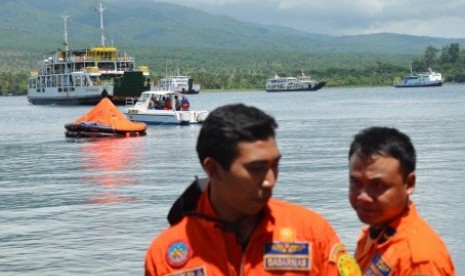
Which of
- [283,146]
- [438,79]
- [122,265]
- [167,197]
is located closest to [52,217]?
[167,197]

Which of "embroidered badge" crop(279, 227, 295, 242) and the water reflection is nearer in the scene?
"embroidered badge" crop(279, 227, 295, 242)

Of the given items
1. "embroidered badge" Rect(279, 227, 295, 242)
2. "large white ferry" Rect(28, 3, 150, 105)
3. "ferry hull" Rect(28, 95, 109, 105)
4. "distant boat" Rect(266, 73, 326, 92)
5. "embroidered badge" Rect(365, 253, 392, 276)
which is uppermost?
"embroidered badge" Rect(279, 227, 295, 242)

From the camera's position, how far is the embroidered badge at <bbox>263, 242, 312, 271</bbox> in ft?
12.4

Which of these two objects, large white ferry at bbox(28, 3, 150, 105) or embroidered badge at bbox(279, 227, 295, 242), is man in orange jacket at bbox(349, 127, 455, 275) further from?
large white ferry at bbox(28, 3, 150, 105)

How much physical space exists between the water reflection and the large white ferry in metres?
46.2

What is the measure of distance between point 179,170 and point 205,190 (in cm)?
2636

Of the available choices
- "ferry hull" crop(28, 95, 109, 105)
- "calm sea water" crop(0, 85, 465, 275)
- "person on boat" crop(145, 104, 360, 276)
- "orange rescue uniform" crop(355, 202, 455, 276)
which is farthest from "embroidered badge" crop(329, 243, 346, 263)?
"ferry hull" crop(28, 95, 109, 105)

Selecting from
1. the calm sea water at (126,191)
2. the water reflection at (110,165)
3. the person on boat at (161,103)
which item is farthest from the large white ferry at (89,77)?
the water reflection at (110,165)

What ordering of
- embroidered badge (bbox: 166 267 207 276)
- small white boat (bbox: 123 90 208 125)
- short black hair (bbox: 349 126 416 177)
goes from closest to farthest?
embroidered badge (bbox: 166 267 207 276) < short black hair (bbox: 349 126 416 177) < small white boat (bbox: 123 90 208 125)

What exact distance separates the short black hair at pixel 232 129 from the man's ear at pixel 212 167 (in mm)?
15

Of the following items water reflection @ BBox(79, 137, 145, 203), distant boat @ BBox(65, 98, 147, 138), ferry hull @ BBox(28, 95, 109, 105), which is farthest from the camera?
ferry hull @ BBox(28, 95, 109, 105)

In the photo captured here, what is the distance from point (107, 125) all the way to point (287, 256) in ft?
142

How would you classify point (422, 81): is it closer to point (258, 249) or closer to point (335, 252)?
point (335, 252)

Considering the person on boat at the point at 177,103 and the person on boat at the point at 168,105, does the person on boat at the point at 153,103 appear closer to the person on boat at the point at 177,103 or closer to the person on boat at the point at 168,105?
the person on boat at the point at 168,105
